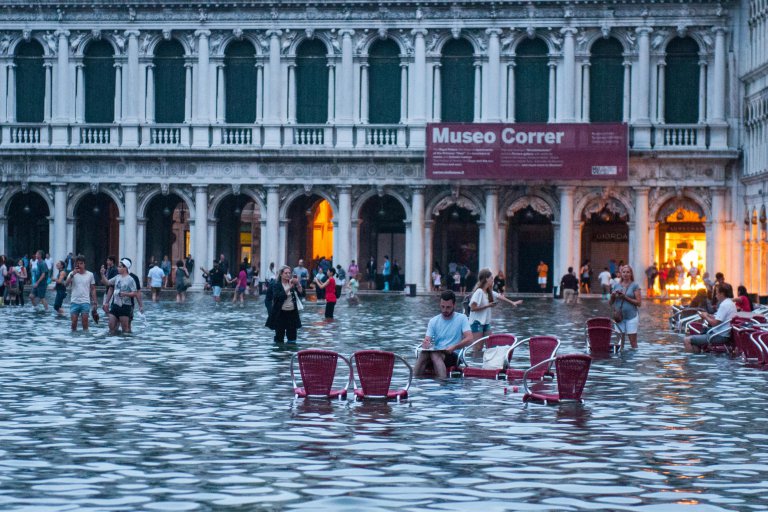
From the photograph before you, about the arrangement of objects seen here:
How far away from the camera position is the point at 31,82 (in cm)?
5747

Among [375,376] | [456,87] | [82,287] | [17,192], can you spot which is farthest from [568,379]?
[17,192]

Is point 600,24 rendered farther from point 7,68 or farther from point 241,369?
point 241,369

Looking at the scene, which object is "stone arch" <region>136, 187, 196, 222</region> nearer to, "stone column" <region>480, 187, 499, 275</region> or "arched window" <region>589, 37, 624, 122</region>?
"stone column" <region>480, 187, 499, 275</region>

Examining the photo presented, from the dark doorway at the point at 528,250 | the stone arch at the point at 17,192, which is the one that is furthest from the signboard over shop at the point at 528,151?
the stone arch at the point at 17,192

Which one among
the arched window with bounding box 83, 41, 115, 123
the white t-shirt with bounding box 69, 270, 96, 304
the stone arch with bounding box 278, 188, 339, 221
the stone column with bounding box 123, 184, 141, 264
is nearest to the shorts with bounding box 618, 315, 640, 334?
the white t-shirt with bounding box 69, 270, 96, 304

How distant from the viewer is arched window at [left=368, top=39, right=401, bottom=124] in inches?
2211

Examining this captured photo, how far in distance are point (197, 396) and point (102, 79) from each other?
4126 centimetres

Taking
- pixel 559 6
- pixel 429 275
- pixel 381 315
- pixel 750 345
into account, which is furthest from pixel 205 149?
pixel 750 345

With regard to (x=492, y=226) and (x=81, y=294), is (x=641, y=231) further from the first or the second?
(x=81, y=294)

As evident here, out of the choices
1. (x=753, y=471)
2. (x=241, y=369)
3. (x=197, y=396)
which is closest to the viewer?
(x=753, y=471)

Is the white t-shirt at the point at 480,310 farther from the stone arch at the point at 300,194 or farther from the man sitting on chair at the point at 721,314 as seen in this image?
the stone arch at the point at 300,194

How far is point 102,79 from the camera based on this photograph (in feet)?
188

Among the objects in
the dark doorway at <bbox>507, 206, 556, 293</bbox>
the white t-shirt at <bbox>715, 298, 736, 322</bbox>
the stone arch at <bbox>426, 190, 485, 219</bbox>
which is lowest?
the white t-shirt at <bbox>715, 298, 736, 322</bbox>

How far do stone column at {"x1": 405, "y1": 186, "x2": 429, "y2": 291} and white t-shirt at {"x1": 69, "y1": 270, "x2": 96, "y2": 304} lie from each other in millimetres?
27525
